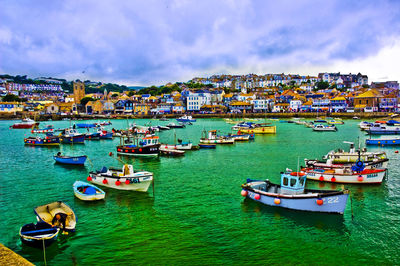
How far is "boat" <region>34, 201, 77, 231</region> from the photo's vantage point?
13.4m

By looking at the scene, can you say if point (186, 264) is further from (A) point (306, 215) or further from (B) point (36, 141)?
(B) point (36, 141)

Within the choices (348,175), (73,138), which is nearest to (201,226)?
(348,175)

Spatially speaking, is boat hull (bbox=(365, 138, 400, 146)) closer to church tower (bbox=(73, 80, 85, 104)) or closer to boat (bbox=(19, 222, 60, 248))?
boat (bbox=(19, 222, 60, 248))

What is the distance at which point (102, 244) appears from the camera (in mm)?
12680

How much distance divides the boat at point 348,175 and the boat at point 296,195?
19.5 feet

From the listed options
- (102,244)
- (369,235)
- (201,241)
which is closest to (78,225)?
(102,244)

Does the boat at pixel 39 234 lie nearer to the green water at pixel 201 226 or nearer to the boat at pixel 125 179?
the green water at pixel 201 226

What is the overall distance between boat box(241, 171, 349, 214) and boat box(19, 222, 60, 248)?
10.1m

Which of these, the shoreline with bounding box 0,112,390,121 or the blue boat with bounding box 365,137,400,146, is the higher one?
the shoreline with bounding box 0,112,390,121

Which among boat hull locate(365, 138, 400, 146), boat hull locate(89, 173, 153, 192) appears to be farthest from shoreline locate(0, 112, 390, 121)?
boat hull locate(89, 173, 153, 192)

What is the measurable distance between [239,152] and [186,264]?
85.0 feet

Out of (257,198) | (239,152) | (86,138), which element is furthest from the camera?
(86,138)

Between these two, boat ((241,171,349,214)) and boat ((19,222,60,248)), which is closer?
boat ((19,222,60,248))

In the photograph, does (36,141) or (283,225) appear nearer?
(283,225)
